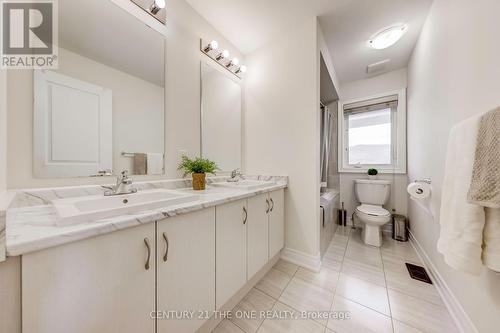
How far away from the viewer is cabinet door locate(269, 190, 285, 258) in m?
1.61

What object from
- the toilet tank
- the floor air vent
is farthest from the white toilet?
the floor air vent

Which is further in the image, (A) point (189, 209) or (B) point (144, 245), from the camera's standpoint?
(A) point (189, 209)

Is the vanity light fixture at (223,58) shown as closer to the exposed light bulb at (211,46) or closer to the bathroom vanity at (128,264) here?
the exposed light bulb at (211,46)

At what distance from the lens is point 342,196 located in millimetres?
2928

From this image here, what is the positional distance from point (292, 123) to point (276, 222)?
103 cm

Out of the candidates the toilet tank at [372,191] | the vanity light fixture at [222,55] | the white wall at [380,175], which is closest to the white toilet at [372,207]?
the toilet tank at [372,191]

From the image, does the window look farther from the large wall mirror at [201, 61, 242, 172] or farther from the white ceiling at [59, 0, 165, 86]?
the white ceiling at [59, 0, 165, 86]

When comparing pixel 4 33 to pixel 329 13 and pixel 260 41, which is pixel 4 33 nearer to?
pixel 260 41

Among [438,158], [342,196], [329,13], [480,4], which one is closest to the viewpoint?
[480,4]

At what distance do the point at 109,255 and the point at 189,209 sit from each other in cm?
33

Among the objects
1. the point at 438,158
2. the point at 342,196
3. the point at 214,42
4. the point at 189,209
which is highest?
the point at 214,42

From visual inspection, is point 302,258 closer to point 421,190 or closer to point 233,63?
point 421,190

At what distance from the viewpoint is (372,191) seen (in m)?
2.51

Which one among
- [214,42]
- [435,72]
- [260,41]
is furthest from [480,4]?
[214,42]
